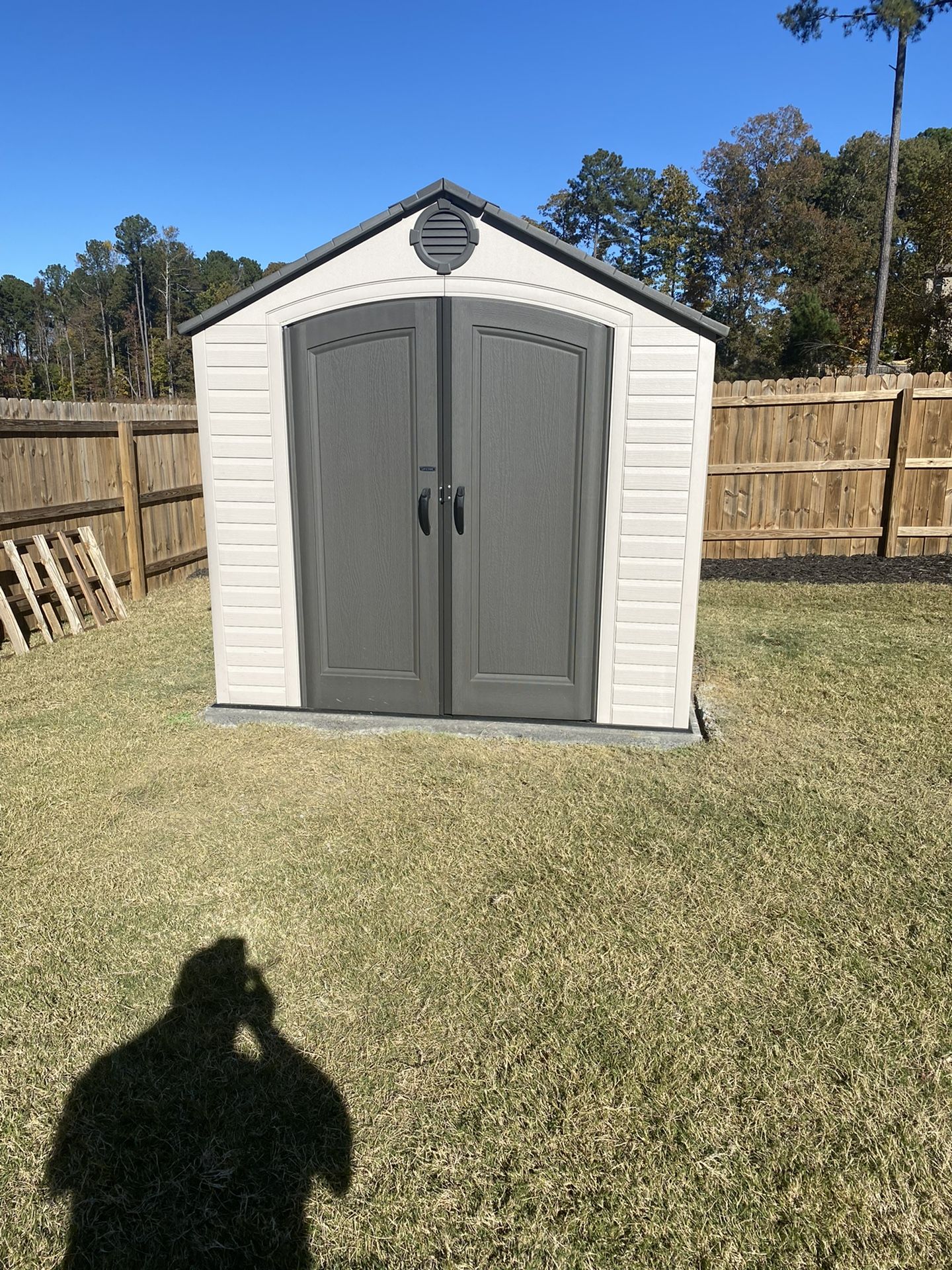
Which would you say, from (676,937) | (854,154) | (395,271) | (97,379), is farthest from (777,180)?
(97,379)

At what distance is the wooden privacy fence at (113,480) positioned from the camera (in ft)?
22.3

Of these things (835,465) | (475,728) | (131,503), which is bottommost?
(475,728)

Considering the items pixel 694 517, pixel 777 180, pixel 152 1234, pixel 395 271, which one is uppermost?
pixel 777 180

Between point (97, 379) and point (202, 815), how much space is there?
68529mm

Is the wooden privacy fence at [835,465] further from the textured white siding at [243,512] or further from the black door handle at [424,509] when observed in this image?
the textured white siding at [243,512]

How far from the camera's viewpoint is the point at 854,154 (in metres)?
39.6

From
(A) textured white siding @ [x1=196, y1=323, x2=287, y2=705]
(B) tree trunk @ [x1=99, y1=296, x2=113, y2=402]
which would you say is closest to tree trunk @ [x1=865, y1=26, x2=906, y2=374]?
(A) textured white siding @ [x1=196, y1=323, x2=287, y2=705]

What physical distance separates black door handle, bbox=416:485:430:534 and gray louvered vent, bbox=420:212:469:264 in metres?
1.17

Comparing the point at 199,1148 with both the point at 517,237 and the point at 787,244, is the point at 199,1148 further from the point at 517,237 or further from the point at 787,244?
the point at 787,244

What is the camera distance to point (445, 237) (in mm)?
4203

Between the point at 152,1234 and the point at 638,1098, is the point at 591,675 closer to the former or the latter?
the point at 638,1098

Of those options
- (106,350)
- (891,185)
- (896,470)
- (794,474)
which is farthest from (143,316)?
(896,470)

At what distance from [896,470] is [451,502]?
23.7ft

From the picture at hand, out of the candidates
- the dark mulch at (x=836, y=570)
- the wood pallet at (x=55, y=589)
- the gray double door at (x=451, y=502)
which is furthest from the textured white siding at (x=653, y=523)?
the dark mulch at (x=836, y=570)
